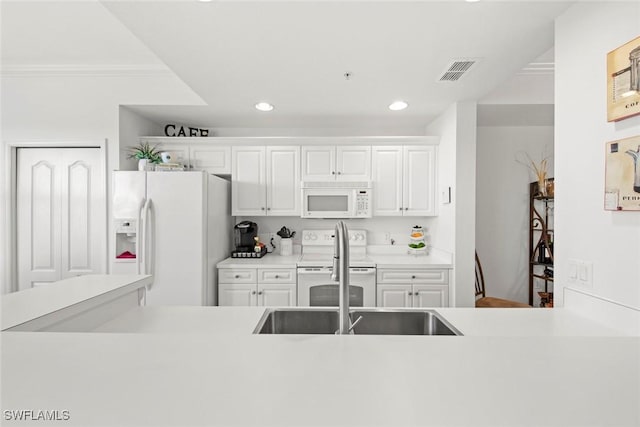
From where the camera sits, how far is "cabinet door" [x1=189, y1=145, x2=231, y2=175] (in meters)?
3.69

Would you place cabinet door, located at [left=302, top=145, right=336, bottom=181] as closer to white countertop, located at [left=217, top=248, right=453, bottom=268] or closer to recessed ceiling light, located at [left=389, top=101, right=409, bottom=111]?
recessed ceiling light, located at [left=389, top=101, right=409, bottom=111]

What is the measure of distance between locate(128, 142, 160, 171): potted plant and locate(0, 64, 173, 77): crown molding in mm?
680

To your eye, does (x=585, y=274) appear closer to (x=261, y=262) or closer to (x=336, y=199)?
(x=336, y=199)

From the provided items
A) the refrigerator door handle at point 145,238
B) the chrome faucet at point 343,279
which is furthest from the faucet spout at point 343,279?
the refrigerator door handle at point 145,238

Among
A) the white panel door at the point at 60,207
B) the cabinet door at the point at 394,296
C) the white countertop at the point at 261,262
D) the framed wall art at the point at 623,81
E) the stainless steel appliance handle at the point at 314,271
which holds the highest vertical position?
the framed wall art at the point at 623,81

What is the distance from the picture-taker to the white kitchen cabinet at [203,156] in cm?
367

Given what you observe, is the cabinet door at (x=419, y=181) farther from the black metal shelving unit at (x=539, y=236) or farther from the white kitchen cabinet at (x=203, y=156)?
the white kitchen cabinet at (x=203, y=156)

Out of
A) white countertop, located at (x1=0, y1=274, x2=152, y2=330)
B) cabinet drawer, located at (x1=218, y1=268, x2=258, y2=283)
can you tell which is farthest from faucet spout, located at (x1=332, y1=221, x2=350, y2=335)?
cabinet drawer, located at (x1=218, y1=268, x2=258, y2=283)

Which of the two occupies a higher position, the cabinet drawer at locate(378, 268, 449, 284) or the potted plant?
the potted plant

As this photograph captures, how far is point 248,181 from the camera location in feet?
12.2

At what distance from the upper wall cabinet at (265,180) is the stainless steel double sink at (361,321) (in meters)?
2.08

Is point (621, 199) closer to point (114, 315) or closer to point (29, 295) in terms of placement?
point (114, 315)

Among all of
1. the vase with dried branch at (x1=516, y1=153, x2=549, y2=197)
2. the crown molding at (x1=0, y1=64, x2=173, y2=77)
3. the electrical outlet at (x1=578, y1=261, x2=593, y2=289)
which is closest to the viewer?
the electrical outlet at (x1=578, y1=261, x2=593, y2=289)

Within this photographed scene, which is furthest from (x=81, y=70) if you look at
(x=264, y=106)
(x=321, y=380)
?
(x=321, y=380)
